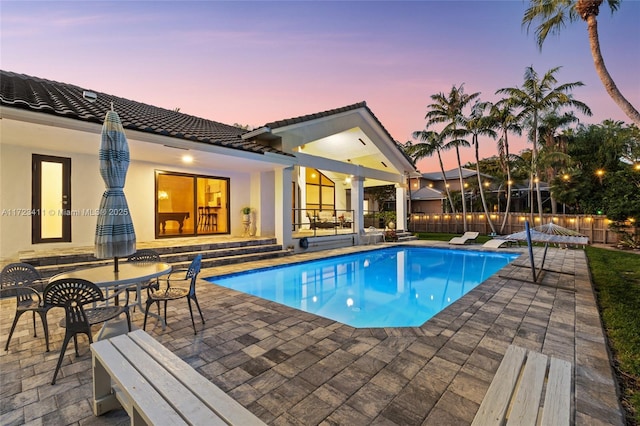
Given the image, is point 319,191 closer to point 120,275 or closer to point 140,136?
point 140,136

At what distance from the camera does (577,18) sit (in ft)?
A: 25.1

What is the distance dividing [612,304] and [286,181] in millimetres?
9087

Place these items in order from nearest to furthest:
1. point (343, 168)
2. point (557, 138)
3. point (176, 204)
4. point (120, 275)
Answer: point (120, 275), point (176, 204), point (343, 168), point (557, 138)

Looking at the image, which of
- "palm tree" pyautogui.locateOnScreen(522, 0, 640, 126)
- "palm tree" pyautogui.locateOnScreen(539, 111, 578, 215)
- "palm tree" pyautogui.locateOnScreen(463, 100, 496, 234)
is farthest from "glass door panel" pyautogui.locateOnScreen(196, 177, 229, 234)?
"palm tree" pyautogui.locateOnScreen(539, 111, 578, 215)

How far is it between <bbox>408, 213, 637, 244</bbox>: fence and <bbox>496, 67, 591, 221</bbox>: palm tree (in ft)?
10.9

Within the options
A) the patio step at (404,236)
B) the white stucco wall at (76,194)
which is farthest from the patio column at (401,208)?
the white stucco wall at (76,194)

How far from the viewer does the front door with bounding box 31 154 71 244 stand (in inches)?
296

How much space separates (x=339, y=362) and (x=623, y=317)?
486 centimetres

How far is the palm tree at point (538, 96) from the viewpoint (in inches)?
614

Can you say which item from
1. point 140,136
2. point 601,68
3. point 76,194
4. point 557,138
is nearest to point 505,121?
point 557,138

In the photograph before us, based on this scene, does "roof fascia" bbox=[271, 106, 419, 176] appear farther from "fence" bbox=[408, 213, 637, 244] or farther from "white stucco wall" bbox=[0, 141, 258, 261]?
"fence" bbox=[408, 213, 637, 244]

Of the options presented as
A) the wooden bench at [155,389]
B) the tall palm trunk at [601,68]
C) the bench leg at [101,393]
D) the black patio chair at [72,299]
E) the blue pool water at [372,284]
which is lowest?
the blue pool water at [372,284]

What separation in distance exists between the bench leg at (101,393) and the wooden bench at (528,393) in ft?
9.12

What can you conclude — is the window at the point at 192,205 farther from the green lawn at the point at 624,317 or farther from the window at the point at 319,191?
the green lawn at the point at 624,317
